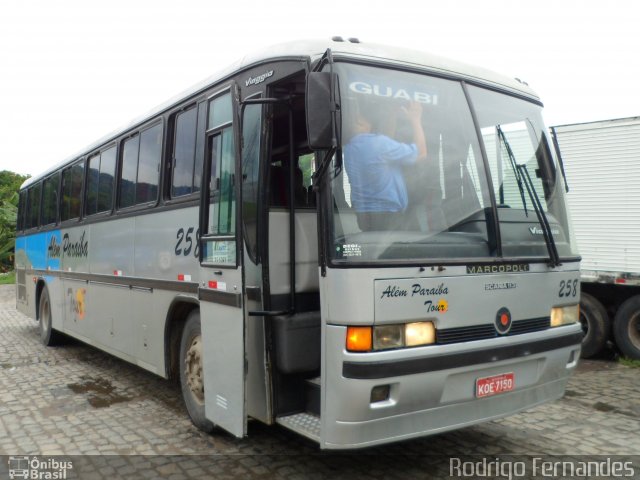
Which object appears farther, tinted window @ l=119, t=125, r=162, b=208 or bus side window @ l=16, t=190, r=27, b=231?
bus side window @ l=16, t=190, r=27, b=231

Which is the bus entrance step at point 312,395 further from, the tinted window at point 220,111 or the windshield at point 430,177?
the tinted window at point 220,111

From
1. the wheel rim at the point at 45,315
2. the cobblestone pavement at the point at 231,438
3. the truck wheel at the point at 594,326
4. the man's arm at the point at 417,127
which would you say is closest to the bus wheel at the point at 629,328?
the truck wheel at the point at 594,326

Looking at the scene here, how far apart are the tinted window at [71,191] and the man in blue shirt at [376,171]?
6.64m

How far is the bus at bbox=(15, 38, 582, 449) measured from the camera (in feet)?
12.7

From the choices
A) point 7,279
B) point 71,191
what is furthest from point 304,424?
point 7,279

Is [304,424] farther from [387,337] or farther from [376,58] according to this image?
[376,58]

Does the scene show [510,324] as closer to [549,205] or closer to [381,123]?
[549,205]

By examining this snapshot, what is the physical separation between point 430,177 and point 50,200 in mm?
8990

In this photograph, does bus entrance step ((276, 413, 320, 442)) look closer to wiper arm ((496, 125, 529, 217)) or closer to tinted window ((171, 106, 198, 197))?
wiper arm ((496, 125, 529, 217))

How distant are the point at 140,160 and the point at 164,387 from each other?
9.24 feet

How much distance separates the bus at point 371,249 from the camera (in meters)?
3.88

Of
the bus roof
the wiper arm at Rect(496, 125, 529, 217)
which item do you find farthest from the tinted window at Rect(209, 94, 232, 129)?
the wiper arm at Rect(496, 125, 529, 217)

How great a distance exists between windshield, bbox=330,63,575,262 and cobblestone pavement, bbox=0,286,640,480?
1.82 m

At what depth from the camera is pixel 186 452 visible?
5.27 meters
